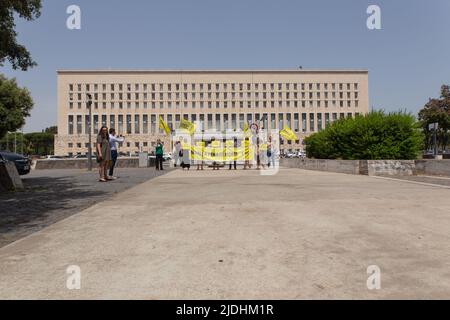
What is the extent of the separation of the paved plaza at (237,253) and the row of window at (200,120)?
109132 mm

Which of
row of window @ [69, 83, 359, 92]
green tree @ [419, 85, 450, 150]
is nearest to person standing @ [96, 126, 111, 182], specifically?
green tree @ [419, 85, 450, 150]

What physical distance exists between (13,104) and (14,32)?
29.5 m

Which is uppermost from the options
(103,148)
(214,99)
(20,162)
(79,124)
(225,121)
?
(214,99)

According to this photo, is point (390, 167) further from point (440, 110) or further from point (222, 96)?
point (222, 96)

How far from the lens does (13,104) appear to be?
36156 millimetres

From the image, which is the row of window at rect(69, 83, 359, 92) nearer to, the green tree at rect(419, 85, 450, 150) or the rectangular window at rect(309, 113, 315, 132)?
the rectangular window at rect(309, 113, 315, 132)

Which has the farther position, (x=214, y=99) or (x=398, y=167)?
(x=214, y=99)

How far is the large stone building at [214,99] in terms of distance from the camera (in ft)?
375

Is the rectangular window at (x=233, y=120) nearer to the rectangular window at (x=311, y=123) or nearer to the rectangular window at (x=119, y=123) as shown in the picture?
the rectangular window at (x=311, y=123)

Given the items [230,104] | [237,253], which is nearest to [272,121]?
[230,104]

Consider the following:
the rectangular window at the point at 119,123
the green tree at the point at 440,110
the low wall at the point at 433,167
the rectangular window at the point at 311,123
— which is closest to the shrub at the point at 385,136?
the low wall at the point at 433,167
